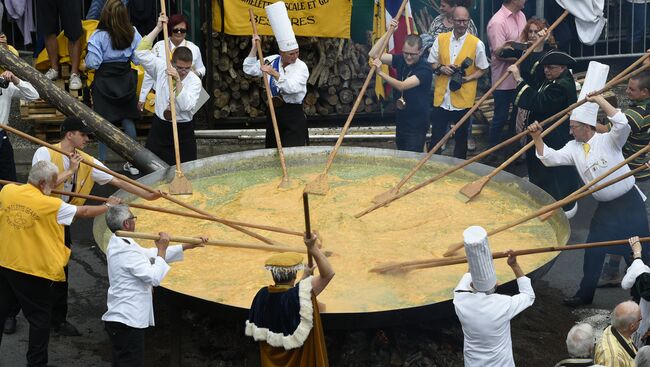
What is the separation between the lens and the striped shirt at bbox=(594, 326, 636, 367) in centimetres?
555

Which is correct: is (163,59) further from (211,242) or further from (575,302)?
(575,302)

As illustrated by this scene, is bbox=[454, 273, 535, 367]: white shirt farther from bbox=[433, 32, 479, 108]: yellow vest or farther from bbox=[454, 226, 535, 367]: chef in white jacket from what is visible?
bbox=[433, 32, 479, 108]: yellow vest

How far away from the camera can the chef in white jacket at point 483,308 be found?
5961 millimetres

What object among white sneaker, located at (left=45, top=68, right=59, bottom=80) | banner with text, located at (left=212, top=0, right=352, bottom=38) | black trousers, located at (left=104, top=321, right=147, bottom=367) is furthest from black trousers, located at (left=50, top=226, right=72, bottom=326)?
banner with text, located at (left=212, top=0, right=352, bottom=38)

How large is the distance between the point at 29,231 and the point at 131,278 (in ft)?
3.06

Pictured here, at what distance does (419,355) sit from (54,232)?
2.69m

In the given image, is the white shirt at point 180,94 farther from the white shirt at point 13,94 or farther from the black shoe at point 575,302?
the black shoe at point 575,302

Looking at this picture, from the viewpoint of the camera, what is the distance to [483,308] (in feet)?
19.6

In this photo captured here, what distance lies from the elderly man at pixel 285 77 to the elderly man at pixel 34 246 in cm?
321

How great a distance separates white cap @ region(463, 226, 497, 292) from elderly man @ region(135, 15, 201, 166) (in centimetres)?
455

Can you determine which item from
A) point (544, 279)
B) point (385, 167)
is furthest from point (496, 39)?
point (544, 279)

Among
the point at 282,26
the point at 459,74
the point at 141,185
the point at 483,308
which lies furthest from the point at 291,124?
the point at 483,308

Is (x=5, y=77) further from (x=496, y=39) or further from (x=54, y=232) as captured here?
(x=496, y=39)

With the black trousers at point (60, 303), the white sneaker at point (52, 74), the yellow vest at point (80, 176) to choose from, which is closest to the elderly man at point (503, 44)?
the white sneaker at point (52, 74)
